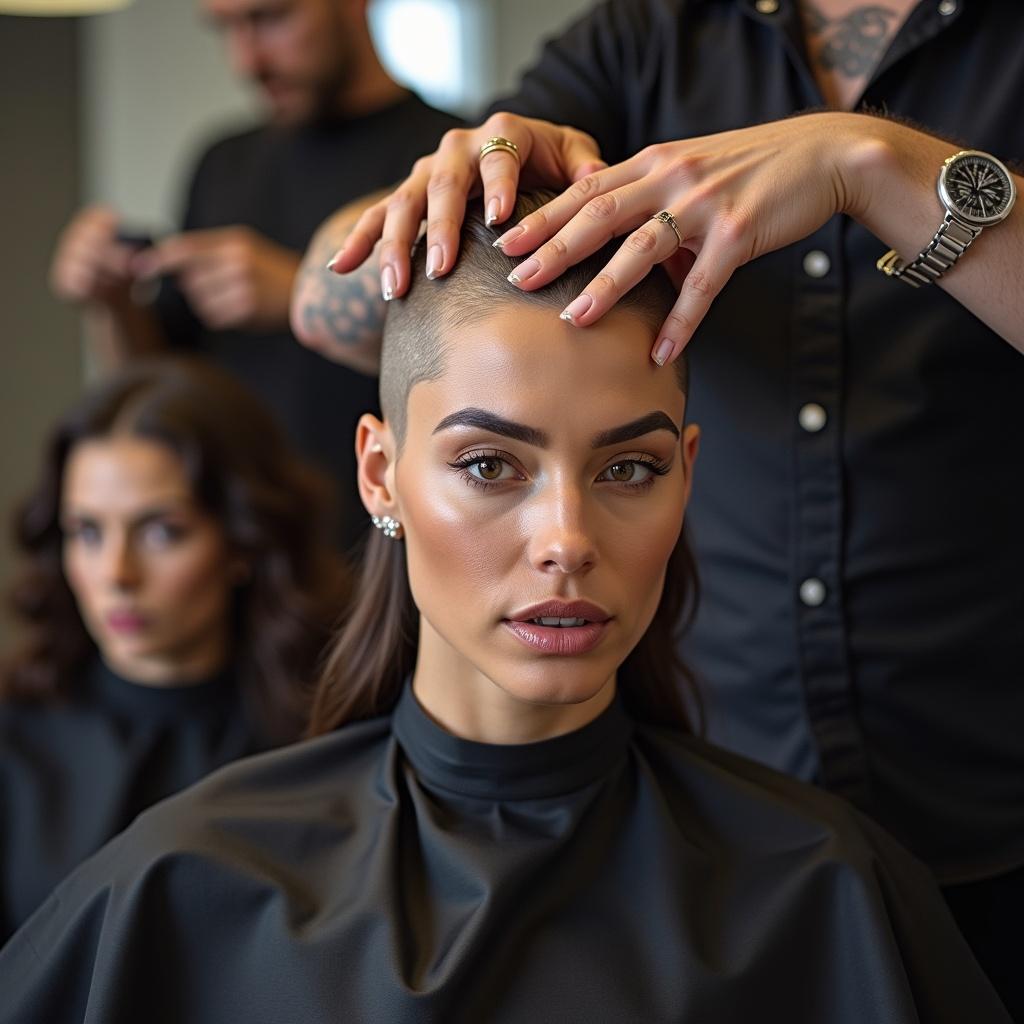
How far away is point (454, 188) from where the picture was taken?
1545 millimetres

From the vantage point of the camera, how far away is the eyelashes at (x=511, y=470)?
1.50 m

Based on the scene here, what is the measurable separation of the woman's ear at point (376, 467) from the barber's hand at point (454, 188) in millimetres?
163

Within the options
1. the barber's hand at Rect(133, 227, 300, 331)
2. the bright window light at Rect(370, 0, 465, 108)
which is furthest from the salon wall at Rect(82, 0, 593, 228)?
the barber's hand at Rect(133, 227, 300, 331)

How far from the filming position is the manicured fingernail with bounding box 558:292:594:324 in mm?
1446

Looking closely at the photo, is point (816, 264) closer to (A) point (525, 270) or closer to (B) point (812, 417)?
(B) point (812, 417)

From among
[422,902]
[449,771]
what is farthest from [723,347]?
[422,902]

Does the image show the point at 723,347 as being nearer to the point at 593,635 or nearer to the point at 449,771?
the point at 593,635

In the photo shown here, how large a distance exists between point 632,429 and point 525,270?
0.20 metres

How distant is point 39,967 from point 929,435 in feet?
3.82

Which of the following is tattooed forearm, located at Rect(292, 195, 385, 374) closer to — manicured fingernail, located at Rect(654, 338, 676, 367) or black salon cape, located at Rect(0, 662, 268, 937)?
manicured fingernail, located at Rect(654, 338, 676, 367)

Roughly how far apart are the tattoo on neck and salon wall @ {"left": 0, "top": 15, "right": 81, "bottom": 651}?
3797 millimetres

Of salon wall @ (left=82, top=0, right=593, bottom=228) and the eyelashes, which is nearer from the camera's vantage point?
the eyelashes

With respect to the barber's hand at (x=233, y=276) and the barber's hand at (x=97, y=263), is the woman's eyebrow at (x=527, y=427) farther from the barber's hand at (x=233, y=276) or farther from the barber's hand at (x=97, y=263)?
the barber's hand at (x=97, y=263)

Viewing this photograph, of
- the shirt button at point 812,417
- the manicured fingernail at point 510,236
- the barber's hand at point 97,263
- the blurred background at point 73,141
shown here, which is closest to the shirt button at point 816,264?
the shirt button at point 812,417
